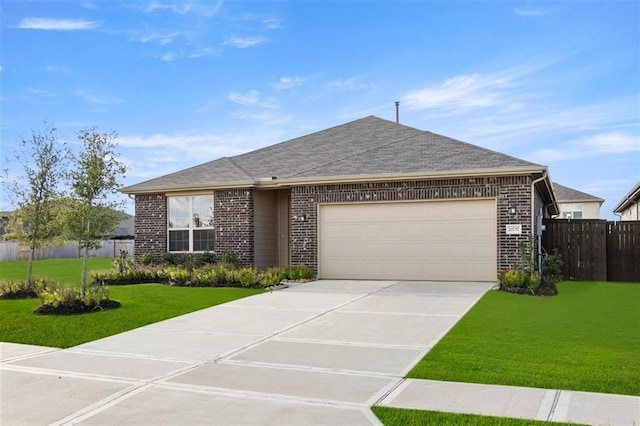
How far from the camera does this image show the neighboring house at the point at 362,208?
14.5 metres

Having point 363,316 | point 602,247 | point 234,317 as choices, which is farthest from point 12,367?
point 602,247

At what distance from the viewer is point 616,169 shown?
19.7m

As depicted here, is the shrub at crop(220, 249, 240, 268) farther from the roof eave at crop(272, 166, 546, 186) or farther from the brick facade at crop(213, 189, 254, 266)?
the roof eave at crop(272, 166, 546, 186)

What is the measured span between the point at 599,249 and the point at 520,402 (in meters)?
13.3

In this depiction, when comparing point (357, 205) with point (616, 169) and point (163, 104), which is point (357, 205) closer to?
point (163, 104)

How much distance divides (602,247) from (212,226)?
1201 centimetres

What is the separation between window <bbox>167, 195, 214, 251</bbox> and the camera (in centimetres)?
1783

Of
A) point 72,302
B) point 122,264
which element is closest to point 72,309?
point 72,302

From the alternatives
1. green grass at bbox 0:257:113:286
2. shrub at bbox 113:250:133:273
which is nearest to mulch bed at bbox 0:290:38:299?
green grass at bbox 0:257:113:286

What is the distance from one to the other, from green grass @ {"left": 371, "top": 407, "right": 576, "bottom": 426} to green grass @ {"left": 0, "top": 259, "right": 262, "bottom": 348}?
519cm

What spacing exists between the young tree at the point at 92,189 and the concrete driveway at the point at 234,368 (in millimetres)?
2900

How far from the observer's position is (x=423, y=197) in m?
15.1

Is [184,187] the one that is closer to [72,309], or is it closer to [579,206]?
[72,309]

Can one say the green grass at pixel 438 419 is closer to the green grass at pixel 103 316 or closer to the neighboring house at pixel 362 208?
the green grass at pixel 103 316
